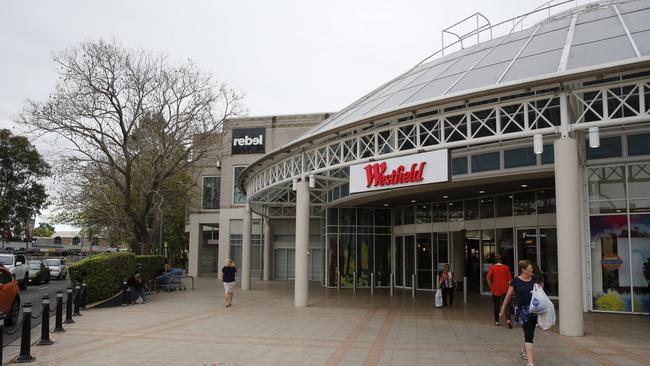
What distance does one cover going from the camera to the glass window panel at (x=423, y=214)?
80.4ft

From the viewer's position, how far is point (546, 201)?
1962 cm

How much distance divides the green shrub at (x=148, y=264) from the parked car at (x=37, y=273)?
25.5 ft

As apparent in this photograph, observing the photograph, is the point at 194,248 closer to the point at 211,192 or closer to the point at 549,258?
the point at 211,192

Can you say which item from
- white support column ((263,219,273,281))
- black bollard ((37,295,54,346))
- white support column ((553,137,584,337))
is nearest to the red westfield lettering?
white support column ((553,137,584,337))

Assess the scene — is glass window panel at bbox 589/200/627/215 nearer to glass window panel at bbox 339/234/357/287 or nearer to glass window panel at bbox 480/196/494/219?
glass window panel at bbox 480/196/494/219

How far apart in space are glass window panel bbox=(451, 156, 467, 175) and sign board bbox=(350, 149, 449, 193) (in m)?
4.10

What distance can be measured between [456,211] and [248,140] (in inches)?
769

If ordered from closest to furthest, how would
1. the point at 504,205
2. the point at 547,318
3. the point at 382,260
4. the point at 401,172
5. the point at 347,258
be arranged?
the point at 547,318, the point at 401,172, the point at 504,205, the point at 382,260, the point at 347,258

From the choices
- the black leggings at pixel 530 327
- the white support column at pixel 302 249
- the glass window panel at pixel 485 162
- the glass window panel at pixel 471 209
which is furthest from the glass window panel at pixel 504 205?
the black leggings at pixel 530 327

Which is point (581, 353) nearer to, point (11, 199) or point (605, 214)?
point (605, 214)

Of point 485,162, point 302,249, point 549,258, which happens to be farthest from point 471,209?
point 302,249

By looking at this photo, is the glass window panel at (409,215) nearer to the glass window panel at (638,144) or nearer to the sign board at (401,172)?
the sign board at (401,172)

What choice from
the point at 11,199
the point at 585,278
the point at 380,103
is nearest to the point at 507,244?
the point at 585,278

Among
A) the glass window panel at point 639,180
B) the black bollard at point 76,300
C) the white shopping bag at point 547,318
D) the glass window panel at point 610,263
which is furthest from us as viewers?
the glass window panel at point 610,263
